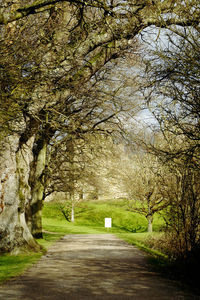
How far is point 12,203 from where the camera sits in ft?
36.2

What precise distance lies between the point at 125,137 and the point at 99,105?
1.94 metres

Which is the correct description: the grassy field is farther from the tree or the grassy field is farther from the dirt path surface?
the tree

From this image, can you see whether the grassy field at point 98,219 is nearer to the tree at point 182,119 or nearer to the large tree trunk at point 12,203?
the large tree trunk at point 12,203

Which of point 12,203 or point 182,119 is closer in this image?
point 182,119

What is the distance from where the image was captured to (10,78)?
636 centimetres

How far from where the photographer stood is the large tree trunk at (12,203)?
10.6 metres

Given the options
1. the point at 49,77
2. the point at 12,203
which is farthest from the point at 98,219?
the point at 49,77

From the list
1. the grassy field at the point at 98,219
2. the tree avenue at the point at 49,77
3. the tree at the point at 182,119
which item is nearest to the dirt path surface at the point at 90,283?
the tree at the point at 182,119

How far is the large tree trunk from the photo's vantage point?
1059 centimetres

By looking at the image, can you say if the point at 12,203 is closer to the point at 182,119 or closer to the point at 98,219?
the point at 182,119

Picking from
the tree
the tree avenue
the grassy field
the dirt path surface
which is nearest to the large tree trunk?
the tree avenue

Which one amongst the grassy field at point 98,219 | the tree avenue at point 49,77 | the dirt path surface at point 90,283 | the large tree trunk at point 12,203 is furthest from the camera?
the grassy field at point 98,219

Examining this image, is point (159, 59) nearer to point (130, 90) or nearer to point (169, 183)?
point (169, 183)

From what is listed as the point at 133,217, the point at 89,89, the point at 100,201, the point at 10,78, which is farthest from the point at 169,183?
the point at 100,201
